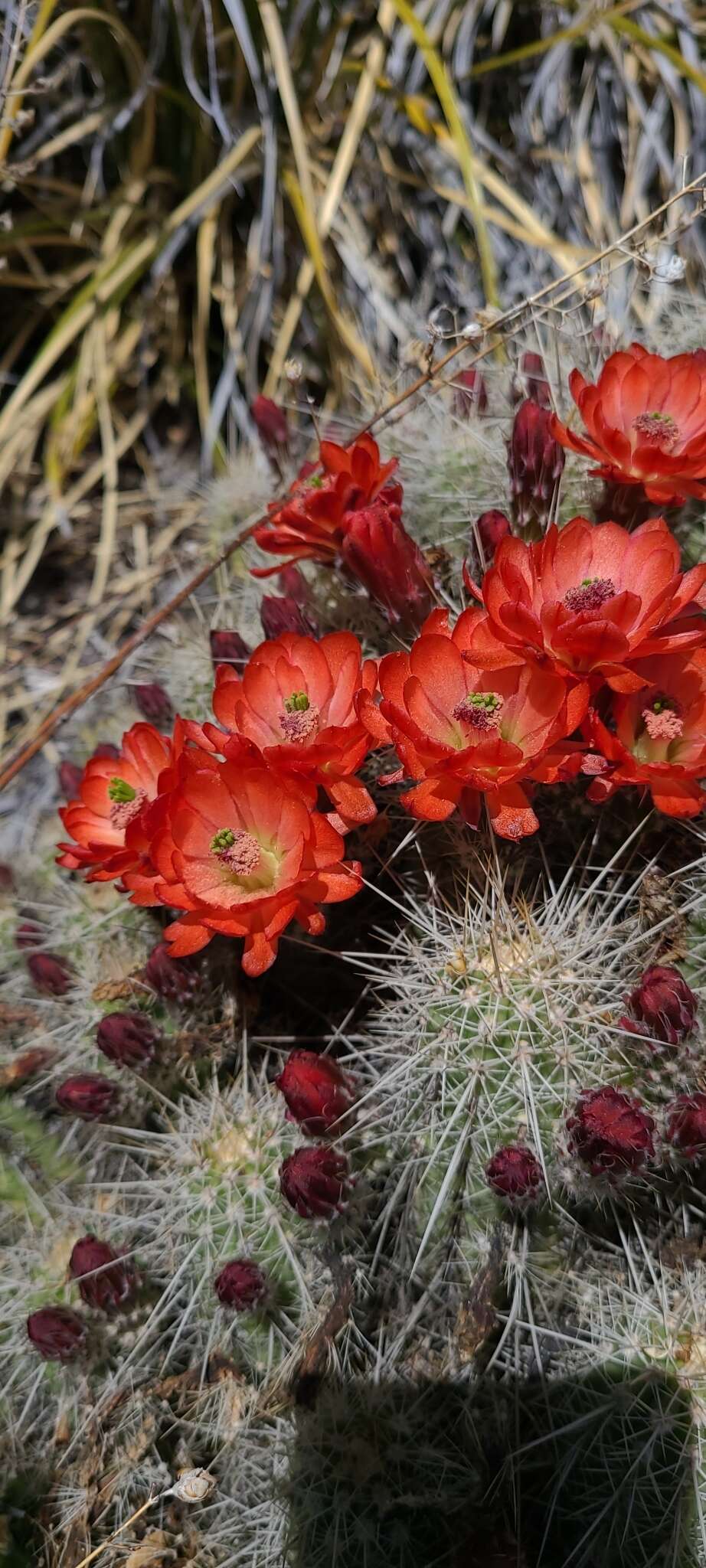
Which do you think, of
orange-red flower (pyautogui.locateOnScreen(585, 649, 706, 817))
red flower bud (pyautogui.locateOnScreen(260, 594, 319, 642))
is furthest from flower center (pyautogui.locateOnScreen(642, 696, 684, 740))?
red flower bud (pyautogui.locateOnScreen(260, 594, 319, 642))

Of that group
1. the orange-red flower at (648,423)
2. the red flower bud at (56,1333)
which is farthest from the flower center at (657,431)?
the red flower bud at (56,1333)

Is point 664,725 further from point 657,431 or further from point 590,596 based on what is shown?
point 657,431

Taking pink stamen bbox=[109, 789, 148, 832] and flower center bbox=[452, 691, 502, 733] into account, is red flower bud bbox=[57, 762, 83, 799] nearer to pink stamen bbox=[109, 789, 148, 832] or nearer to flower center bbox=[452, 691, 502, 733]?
pink stamen bbox=[109, 789, 148, 832]

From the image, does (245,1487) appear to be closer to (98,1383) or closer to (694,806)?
(98,1383)

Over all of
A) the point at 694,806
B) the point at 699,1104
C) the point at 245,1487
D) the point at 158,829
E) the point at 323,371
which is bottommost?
the point at 245,1487

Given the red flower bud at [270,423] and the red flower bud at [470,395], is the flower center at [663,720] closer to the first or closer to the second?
the red flower bud at [470,395]

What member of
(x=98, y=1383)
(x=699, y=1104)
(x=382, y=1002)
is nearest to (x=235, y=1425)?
(x=98, y=1383)

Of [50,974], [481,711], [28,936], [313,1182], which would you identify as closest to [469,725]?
[481,711]

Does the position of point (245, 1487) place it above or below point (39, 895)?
below
